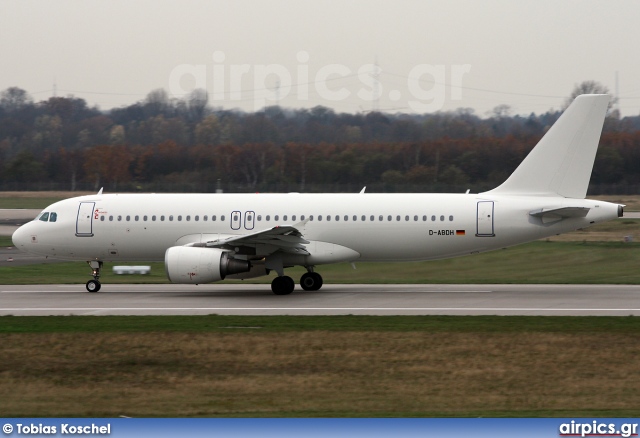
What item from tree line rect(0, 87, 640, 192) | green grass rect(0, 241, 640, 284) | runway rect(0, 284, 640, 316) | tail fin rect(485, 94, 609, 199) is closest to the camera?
runway rect(0, 284, 640, 316)

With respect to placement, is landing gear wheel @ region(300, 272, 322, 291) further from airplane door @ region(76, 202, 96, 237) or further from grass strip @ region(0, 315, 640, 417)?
grass strip @ region(0, 315, 640, 417)

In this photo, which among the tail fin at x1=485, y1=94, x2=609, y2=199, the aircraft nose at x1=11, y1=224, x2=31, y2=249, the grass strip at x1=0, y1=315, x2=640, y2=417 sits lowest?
the grass strip at x1=0, y1=315, x2=640, y2=417

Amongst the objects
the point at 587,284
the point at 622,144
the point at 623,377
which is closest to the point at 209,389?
the point at 623,377

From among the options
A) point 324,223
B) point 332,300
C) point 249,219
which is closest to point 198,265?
point 249,219

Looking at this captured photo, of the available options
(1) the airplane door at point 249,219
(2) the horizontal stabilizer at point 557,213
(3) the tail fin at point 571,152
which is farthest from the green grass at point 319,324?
(3) the tail fin at point 571,152

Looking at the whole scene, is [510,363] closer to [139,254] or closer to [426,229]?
[426,229]

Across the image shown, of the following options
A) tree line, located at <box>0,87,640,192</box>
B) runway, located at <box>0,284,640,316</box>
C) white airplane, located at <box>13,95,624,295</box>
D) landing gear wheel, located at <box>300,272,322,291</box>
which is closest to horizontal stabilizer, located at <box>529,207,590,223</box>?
white airplane, located at <box>13,95,624,295</box>

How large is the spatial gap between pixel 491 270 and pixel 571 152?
827cm

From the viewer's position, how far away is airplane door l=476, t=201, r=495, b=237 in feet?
96.4

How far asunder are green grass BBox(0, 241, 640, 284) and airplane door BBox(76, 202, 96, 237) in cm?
466

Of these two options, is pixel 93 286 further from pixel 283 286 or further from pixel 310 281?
pixel 310 281

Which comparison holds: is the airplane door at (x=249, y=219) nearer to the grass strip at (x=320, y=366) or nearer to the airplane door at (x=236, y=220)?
the airplane door at (x=236, y=220)

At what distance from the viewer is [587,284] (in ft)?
107

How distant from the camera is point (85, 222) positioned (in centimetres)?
3170
